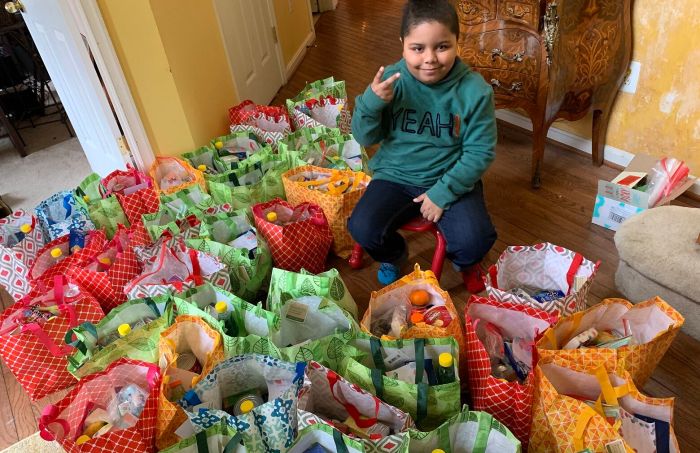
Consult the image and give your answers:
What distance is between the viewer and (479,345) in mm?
1161

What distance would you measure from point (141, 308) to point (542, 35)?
1.63 metres

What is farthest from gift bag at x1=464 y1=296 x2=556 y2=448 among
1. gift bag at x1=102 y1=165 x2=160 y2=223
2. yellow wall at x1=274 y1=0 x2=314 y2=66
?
yellow wall at x1=274 y1=0 x2=314 y2=66

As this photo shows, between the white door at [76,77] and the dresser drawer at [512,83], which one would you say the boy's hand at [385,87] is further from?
the white door at [76,77]

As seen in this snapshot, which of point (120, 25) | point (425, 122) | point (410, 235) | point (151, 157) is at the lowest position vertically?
point (410, 235)

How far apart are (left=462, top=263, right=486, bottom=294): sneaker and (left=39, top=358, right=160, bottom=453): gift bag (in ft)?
3.22

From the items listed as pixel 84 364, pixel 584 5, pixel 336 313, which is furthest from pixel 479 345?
pixel 584 5

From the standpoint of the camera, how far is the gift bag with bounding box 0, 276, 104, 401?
1409mm

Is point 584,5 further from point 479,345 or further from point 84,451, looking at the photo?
point 84,451

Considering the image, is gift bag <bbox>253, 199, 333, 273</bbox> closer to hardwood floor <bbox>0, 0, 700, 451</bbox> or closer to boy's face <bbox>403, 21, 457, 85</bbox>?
hardwood floor <bbox>0, 0, 700, 451</bbox>

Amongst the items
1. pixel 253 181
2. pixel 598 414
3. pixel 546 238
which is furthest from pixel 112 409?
pixel 546 238

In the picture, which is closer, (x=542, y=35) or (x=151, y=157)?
(x=542, y=35)

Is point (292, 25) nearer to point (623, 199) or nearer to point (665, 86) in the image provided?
point (665, 86)

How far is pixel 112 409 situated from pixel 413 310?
0.78 meters

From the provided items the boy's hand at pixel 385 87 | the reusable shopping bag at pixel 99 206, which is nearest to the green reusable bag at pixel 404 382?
the boy's hand at pixel 385 87
